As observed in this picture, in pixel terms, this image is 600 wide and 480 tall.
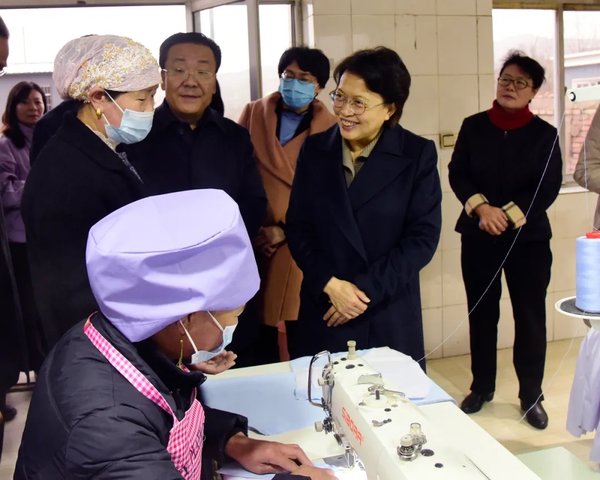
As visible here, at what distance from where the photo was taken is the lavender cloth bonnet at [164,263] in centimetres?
87

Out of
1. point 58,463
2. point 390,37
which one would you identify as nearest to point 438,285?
point 390,37

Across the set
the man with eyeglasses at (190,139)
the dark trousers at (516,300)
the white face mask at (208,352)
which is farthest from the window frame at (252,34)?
the white face mask at (208,352)

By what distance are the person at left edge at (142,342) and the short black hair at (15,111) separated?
228cm

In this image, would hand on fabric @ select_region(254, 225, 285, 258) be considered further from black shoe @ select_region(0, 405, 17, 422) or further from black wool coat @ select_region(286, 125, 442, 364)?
black shoe @ select_region(0, 405, 17, 422)

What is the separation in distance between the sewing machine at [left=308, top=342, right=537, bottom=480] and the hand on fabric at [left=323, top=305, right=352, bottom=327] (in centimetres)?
49

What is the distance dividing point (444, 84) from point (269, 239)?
150 centimetres

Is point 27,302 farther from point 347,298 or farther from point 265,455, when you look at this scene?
point 265,455

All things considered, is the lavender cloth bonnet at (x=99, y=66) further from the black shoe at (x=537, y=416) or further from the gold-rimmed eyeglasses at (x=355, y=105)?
the black shoe at (x=537, y=416)

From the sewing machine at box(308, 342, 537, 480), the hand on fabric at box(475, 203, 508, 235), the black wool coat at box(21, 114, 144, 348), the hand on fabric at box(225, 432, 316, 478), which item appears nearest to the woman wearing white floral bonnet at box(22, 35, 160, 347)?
the black wool coat at box(21, 114, 144, 348)

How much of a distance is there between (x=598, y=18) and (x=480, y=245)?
1983mm

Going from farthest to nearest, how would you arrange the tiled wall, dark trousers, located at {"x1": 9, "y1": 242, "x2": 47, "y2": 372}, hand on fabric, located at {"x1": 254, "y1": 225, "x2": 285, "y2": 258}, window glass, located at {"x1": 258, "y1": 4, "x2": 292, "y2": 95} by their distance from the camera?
window glass, located at {"x1": 258, "y1": 4, "x2": 292, "y2": 95} < the tiled wall < dark trousers, located at {"x1": 9, "y1": 242, "x2": 47, "y2": 372} < hand on fabric, located at {"x1": 254, "y1": 225, "x2": 285, "y2": 258}

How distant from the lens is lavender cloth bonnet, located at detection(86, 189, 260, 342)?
865 mm

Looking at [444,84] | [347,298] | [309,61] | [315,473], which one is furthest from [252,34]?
[315,473]

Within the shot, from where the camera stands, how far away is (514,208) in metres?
2.64
